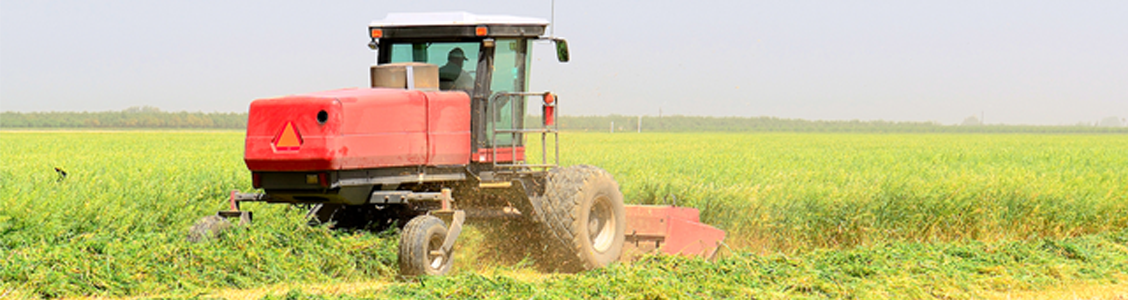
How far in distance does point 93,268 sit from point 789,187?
25.7ft

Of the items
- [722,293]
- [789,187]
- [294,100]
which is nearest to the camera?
[722,293]

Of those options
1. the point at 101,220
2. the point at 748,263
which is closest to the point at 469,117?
the point at 748,263

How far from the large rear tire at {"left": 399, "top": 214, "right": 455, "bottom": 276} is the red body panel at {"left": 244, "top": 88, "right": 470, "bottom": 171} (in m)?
0.56

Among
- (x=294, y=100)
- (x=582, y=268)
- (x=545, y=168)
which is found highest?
(x=294, y=100)

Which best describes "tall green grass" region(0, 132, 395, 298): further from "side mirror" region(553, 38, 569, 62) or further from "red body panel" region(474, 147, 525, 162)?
"side mirror" region(553, 38, 569, 62)

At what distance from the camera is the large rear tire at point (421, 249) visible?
21.4 feet

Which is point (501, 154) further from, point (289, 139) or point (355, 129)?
point (289, 139)

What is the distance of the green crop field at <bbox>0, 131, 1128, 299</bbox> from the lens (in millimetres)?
6105

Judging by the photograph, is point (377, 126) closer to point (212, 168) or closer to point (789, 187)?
point (789, 187)

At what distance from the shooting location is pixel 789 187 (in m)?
11.6

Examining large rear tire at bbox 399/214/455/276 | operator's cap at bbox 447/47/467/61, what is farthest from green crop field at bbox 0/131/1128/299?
operator's cap at bbox 447/47/467/61

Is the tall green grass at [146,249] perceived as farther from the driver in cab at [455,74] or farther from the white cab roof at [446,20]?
the white cab roof at [446,20]

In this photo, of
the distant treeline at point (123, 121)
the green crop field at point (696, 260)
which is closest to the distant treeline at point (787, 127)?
the distant treeline at point (123, 121)

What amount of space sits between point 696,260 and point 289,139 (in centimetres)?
295
